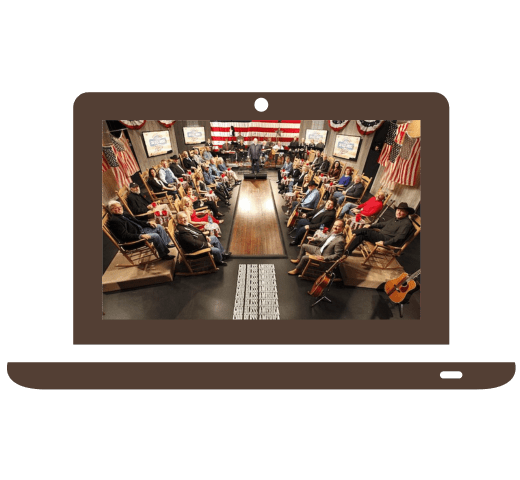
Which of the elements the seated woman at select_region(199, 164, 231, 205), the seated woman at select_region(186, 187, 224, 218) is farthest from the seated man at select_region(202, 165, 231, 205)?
the seated woman at select_region(186, 187, 224, 218)

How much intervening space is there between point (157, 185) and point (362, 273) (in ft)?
17.3

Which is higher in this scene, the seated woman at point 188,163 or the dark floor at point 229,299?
the seated woman at point 188,163

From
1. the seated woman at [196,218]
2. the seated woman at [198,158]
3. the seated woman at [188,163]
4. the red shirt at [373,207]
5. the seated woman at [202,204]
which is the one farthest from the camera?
the seated woman at [198,158]

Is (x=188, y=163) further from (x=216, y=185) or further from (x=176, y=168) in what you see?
(x=216, y=185)

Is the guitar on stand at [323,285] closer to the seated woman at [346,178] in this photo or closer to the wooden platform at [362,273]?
the wooden platform at [362,273]

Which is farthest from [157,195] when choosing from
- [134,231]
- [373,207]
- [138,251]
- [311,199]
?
[373,207]

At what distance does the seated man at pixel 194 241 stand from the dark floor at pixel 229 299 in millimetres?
375

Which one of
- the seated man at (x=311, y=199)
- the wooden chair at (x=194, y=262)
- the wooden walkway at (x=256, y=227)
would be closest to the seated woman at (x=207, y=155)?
the wooden walkway at (x=256, y=227)

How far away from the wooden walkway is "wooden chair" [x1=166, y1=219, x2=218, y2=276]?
0.33 metres

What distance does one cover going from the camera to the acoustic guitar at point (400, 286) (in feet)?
7.82

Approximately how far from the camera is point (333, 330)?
7.23 ft
